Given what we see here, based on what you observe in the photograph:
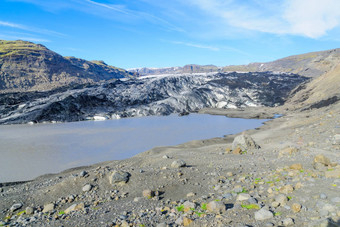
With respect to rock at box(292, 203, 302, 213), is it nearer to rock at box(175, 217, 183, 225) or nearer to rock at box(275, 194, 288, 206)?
rock at box(275, 194, 288, 206)

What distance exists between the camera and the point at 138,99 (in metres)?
64.2

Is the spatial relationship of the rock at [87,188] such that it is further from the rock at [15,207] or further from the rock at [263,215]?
the rock at [263,215]

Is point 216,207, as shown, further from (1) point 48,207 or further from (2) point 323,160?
(1) point 48,207

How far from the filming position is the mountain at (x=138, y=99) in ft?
161

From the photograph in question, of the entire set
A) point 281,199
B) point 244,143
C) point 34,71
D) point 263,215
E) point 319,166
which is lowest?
point 244,143

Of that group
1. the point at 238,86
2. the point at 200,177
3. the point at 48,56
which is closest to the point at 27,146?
the point at 200,177

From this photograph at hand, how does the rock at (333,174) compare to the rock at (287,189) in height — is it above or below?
above

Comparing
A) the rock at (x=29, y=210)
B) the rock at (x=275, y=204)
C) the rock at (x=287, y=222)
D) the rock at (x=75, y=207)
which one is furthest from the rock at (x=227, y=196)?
the rock at (x=29, y=210)

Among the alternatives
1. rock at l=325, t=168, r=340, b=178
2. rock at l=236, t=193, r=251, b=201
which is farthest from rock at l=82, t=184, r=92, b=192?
rock at l=325, t=168, r=340, b=178

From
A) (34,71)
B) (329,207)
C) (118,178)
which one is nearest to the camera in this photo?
(329,207)

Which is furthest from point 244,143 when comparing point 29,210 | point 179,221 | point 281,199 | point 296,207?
point 29,210

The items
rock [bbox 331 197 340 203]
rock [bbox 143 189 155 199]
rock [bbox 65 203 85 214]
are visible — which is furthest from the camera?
rock [bbox 143 189 155 199]

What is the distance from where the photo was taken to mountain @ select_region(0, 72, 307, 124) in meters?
49.0

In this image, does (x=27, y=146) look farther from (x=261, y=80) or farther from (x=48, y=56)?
(x=48, y=56)
